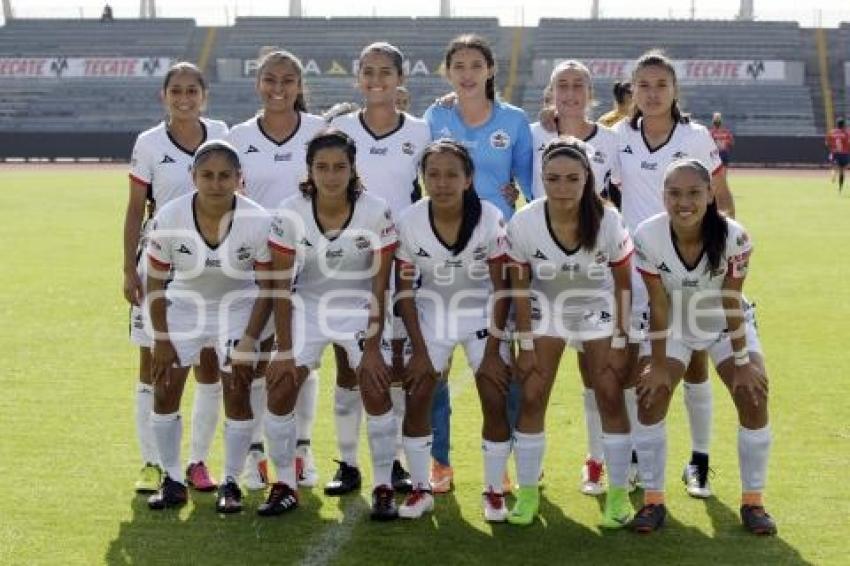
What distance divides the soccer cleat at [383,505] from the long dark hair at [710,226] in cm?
169

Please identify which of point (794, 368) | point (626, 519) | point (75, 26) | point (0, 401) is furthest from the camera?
point (75, 26)

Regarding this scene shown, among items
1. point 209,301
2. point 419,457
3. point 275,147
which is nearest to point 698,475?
point 419,457

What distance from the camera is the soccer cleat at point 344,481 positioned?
5.65m

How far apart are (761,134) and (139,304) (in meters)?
36.5

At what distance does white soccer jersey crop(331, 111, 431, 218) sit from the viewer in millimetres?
5695

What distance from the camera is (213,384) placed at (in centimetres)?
570

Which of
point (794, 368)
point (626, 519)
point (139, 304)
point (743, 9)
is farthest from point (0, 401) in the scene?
point (743, 9)

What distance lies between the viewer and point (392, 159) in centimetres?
569

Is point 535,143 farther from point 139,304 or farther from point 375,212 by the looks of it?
point 139,304

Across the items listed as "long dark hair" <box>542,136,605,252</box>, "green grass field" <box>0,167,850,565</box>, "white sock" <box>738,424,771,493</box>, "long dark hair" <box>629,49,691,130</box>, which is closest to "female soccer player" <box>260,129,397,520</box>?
"green grass field" <box>0,167,850,565</box>

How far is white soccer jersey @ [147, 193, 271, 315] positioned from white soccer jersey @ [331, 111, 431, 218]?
580 mm

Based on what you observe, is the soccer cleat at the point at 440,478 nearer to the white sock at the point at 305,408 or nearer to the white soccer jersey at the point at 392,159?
the white sock at the point at 305,408

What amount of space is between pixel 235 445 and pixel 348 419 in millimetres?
577

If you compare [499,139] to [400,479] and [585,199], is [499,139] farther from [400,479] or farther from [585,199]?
[400,479]
